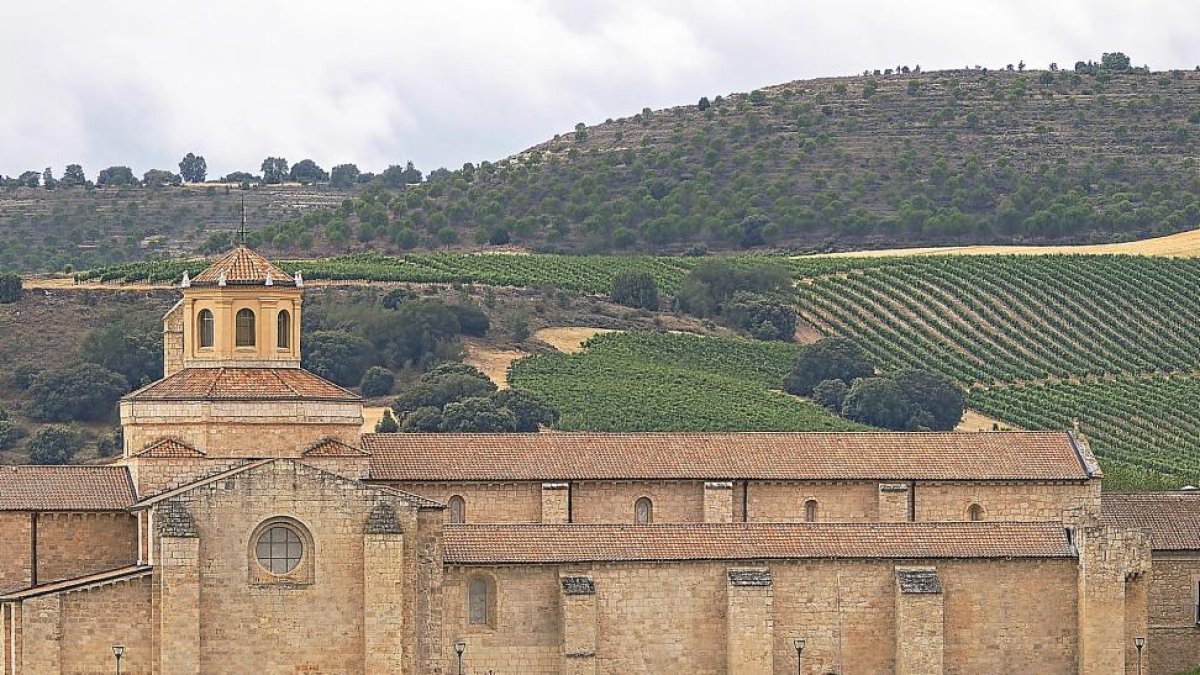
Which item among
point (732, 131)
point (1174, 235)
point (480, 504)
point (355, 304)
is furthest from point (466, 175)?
point (480, 504)

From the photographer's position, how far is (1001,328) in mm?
132375

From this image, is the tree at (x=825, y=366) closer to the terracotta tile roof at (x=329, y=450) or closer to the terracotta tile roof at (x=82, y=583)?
the terracotta tile roof at (x=329, y=450)

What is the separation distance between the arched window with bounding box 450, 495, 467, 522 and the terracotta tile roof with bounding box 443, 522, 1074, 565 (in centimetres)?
339

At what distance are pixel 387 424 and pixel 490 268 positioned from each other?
39.0m

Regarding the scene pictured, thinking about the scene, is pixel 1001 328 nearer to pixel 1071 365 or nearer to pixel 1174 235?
pixel 1071 365

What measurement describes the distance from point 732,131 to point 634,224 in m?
18.8

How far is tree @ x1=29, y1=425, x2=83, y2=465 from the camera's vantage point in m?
106

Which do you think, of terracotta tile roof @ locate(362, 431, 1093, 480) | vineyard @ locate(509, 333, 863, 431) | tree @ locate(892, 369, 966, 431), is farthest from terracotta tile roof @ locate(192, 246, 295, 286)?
tree @ locate(892, 369, 966, 431)

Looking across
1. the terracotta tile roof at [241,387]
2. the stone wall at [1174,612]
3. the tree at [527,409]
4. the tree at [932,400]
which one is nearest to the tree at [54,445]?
the tree at [527,409]

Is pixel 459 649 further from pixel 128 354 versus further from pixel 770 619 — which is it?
pixel 128 354

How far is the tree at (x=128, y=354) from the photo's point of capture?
11519 centimetres

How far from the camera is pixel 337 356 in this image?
117 metres

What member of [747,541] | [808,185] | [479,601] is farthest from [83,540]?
[808,185]

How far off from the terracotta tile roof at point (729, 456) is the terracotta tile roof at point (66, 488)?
20.6 ft
